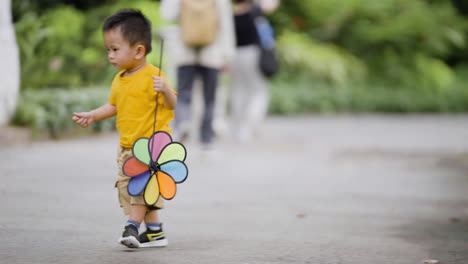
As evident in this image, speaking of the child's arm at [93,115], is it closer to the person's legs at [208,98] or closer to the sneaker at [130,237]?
the sneaker at [130,237]

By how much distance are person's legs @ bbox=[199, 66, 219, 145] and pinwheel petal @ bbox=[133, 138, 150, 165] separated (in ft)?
16.5

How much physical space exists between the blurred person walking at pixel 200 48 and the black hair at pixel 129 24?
4678 millimetres

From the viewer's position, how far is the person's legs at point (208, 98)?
912cm

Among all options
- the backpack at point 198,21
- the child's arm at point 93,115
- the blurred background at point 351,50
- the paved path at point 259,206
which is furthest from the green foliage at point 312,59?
the child's arm at point 93,115

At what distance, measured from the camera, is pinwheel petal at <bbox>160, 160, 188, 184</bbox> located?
411 centimetres

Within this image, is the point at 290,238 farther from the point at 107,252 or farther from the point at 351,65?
the point at 351,65

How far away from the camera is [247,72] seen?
11641mm

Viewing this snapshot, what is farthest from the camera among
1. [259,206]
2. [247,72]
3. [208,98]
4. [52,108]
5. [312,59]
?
[312,59]

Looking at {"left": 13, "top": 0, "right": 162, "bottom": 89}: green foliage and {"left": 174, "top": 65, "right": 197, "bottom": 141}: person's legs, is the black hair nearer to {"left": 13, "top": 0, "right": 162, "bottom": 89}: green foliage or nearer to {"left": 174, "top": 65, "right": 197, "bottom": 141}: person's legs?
{"left": 174, "top": 65, "right": 197, "bottom": 141}: person's legs

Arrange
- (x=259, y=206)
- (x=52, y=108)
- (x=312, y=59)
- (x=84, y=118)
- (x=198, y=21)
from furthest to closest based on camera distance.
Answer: (x=312, y=59)
(x=52, y=108)
(x=198, y=21)
(x=259, y=206)
(x=84, y=118)

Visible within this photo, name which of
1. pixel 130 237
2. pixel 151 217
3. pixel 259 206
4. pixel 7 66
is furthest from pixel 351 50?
pixel 130 237

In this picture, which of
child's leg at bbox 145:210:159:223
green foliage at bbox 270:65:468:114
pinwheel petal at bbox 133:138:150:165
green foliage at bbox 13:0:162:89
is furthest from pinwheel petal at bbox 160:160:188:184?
green foliage at bbox 270:65:468:114

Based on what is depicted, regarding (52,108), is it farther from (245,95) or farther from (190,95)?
(245,95)

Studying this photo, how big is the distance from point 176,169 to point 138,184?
20cm
